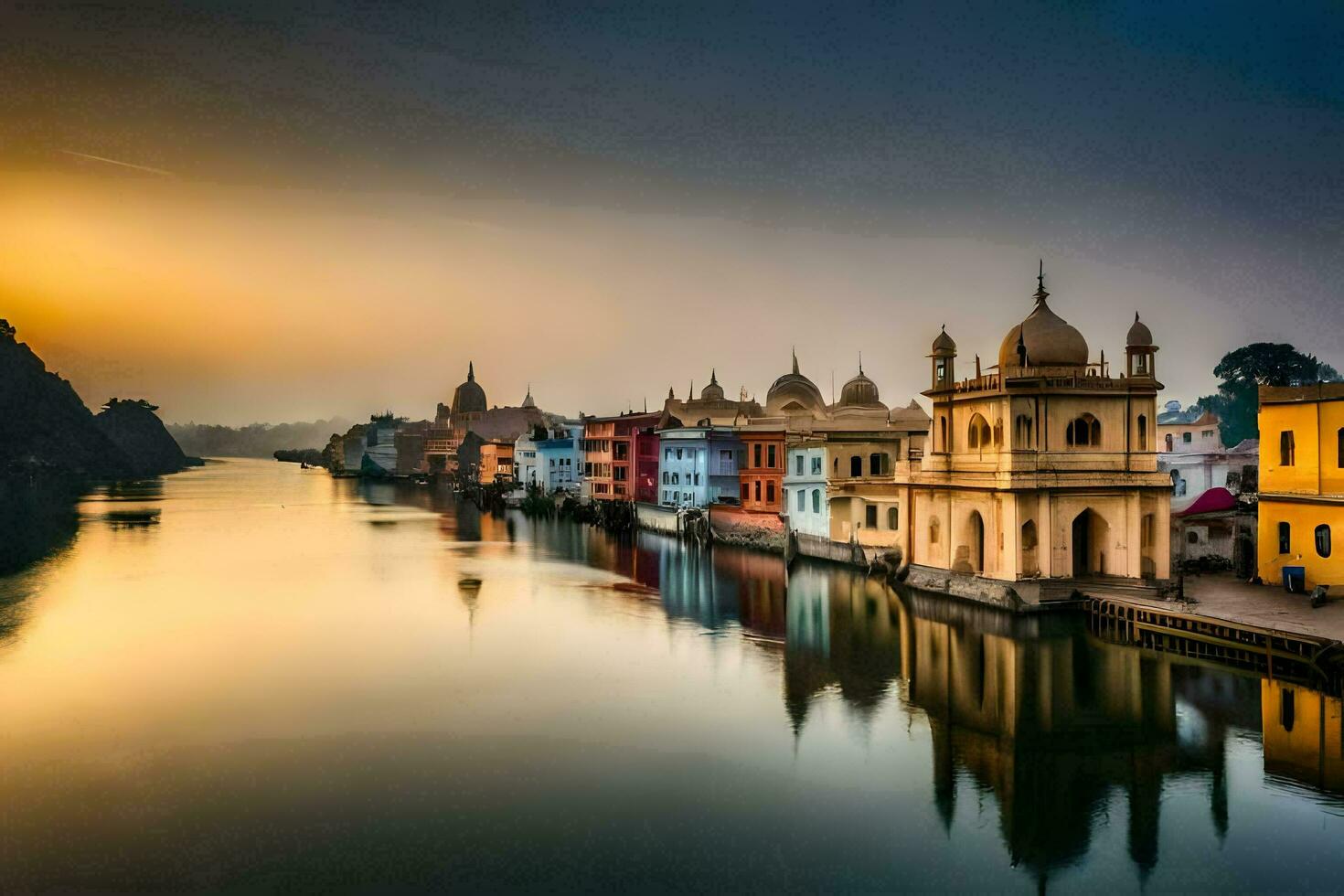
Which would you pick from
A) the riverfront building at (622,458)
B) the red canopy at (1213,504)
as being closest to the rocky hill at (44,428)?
the riverfront building at (622,458)

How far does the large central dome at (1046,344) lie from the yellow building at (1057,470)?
0.11 ft

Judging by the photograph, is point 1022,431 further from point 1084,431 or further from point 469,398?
point 469,398

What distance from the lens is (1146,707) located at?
1816 centimetres

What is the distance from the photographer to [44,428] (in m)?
122

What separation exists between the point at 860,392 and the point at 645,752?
1519 inches

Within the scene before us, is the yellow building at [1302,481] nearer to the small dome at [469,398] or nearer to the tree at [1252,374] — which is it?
the tree at [1252,374]

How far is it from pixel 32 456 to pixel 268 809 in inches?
4930

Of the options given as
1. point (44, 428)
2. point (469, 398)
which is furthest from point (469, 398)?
point (44, 428)

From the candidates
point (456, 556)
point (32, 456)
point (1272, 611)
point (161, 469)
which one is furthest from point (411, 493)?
point (1272, 611)

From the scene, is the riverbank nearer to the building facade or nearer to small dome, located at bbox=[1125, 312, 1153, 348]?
small dome, located at bbox=[1125, 312, 1153, 348]

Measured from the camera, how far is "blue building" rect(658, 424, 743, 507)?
1980 inches

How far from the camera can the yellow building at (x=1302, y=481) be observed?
23406 mm

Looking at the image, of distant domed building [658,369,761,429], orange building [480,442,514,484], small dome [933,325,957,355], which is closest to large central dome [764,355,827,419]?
distant domed building [658,369,761,429]

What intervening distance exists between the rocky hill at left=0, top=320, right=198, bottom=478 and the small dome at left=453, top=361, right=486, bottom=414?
47825 mm
